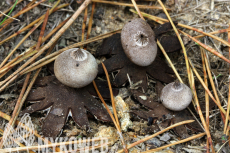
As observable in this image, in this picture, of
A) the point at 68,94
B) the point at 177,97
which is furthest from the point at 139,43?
the point at 68,94

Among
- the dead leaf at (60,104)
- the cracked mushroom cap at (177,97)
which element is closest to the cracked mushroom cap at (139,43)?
the cracked mushroom cap at (177,97)

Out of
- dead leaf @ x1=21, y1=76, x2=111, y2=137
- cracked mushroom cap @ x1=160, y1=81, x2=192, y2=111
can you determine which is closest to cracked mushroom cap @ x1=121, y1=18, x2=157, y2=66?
cracked mushroom cap @ x1=160, y1=81, x2=192, y2=111

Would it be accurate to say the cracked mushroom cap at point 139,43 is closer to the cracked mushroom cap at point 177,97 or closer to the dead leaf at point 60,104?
the cracked mushroom cap at point 177,97

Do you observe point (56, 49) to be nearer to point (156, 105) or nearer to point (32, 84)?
point (32, 84)

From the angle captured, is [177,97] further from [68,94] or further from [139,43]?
[68,94]

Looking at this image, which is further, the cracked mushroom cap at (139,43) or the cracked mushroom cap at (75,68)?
the cracked mushroom cap at (139,43)
